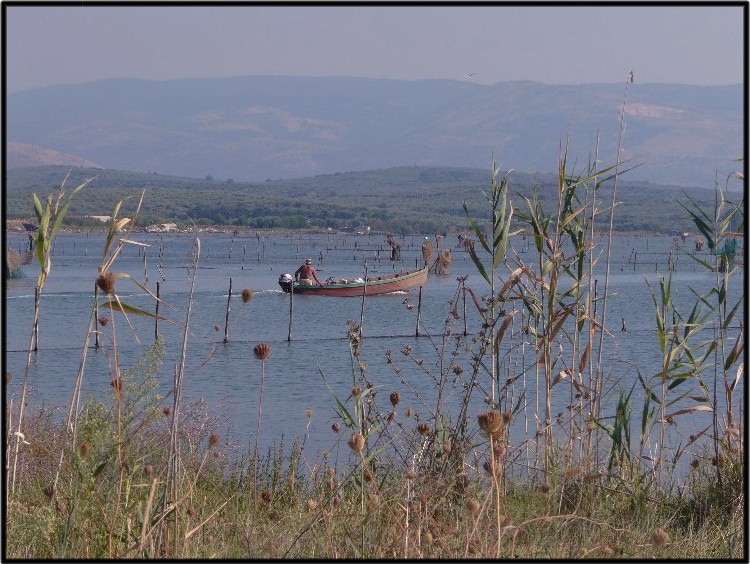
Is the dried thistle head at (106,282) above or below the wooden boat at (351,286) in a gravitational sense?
above

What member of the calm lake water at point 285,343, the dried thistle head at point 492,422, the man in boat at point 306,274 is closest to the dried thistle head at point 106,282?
the calm lake water at point 285,343

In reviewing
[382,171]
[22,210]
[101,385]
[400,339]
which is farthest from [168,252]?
[382,171]

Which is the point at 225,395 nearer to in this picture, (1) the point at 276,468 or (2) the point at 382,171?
(1) the point at 276,468

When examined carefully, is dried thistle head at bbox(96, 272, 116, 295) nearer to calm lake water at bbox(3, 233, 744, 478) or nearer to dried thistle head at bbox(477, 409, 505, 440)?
calm lake water at bbox(3, 233, 744, 478)

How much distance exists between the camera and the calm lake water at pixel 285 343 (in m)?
13.3

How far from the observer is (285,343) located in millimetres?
26922

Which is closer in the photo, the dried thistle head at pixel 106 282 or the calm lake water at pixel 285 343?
the dried thistle head at pixel 106 282

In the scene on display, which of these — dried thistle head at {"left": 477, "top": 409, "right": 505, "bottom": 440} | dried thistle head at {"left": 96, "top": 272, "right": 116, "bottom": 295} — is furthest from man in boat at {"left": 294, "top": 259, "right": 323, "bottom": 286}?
dried thistle head at {"left": 477, "top": 409, "right": 505, "bottom": 440}

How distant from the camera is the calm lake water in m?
13.3

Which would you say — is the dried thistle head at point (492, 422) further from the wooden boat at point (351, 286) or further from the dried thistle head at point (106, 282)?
the wooden boat at point (351, 286)

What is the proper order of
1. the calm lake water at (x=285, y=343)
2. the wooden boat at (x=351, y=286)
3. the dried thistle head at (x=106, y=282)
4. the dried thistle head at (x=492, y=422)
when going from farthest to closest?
the wooden boat at (x=351, y=286) → the calm lake water at (x=285, y=343) → the dried thistle head at (x=106, y=282) → the dried thistle head at (x=492, y=422)

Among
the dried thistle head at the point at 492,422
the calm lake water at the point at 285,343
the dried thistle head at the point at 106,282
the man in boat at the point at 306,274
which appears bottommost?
the calm lake water at the point at 285,343

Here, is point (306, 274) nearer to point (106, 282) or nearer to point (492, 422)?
point (106, 282)

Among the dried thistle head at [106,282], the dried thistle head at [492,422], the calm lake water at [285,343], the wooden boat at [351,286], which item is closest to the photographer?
the dried thistle head at [492,422]
